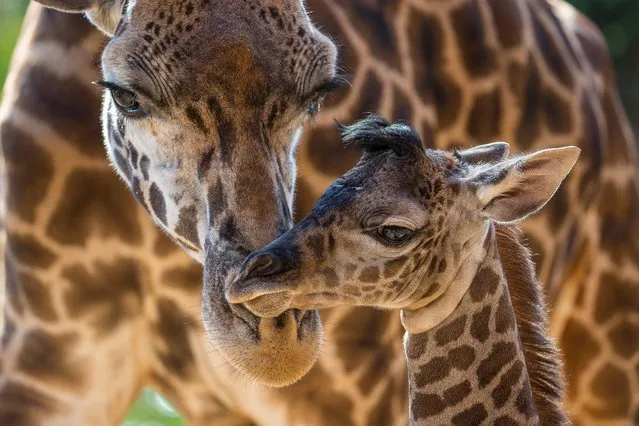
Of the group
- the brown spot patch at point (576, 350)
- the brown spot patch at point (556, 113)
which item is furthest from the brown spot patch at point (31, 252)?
the brown spot patch at point (576, 350)

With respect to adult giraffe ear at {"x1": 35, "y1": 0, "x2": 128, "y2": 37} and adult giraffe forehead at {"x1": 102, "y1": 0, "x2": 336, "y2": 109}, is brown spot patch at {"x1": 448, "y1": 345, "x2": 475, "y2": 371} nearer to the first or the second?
adult giraffe forehead at {"x1": 102, "y1": 0, "x2": 336, "y2": 109}

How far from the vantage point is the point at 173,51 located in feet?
10.5

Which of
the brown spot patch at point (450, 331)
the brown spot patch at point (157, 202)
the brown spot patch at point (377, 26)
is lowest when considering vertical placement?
the brown spot patch at point (450, 331)

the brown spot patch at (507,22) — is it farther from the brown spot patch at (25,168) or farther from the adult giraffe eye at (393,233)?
the adult giraffe eye at (393,233)

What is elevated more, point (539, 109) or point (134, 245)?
point (539, 109)

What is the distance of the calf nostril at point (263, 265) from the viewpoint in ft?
9.09

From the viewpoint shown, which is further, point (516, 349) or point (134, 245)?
point (134, 245)

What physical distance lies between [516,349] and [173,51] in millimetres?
→ 1046

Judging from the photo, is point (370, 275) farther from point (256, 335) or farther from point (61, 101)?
point (61, 101)

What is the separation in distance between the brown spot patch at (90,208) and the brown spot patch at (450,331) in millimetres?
1698

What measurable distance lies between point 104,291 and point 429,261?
1.82 metres

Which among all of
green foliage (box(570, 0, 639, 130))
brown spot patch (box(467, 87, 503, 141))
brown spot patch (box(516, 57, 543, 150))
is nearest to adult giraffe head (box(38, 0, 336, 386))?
brown spot patch (box(467, 87, 503, 141))

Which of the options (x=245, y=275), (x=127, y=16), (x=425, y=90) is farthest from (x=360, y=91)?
(x=245, y=275)

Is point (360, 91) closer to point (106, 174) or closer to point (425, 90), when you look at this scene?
point (425, 90)
